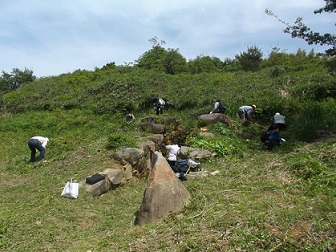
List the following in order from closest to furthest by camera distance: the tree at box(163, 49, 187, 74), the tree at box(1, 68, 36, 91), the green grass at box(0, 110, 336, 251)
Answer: the green grass at box(0, 110, 336, 251) → the tree at box(163, 49, 187, 74) → the tree at box(1, 68, 36, 91)

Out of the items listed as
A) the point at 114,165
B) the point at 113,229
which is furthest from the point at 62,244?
Answer: the point at 114,165

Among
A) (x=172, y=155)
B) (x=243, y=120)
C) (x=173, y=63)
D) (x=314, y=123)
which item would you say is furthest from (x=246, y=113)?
(x=173, y=63)

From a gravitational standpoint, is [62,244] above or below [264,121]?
Result: below

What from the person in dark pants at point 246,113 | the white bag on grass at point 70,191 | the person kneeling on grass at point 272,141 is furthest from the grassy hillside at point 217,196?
the person in dark pants at point 246,113

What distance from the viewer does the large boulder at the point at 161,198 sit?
483cm

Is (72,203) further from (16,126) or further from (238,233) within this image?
(16,126)

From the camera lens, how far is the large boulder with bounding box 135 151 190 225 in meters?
4.83

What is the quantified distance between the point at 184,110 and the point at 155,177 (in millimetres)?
12764

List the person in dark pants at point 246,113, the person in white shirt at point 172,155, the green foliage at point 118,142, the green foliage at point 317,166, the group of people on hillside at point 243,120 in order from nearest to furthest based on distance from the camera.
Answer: the green foliage at point 317,166 → the person in white shirt at point 172,155 → the group of people on hillside at point 243,120 → the green foliage at point 118,142 → the person in dark pants at point 246,113

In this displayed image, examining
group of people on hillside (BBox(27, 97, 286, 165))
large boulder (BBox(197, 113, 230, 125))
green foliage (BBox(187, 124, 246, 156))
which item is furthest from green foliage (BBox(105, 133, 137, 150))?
large boulder (BBox(197, 113, 230, 125))

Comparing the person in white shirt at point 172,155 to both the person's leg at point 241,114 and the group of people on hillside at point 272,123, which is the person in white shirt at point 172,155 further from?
the person's leg at point 241,114

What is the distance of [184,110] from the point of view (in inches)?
702

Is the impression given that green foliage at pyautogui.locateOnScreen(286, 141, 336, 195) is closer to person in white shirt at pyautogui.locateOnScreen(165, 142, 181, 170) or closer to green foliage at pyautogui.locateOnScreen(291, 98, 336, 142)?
green foliage at pyautogui.locateOnScreen(291, 98, 336, 142)

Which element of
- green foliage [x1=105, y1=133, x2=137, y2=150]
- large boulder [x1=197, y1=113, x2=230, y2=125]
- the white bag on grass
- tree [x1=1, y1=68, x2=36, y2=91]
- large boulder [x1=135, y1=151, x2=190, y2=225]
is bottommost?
the white bag on grass
